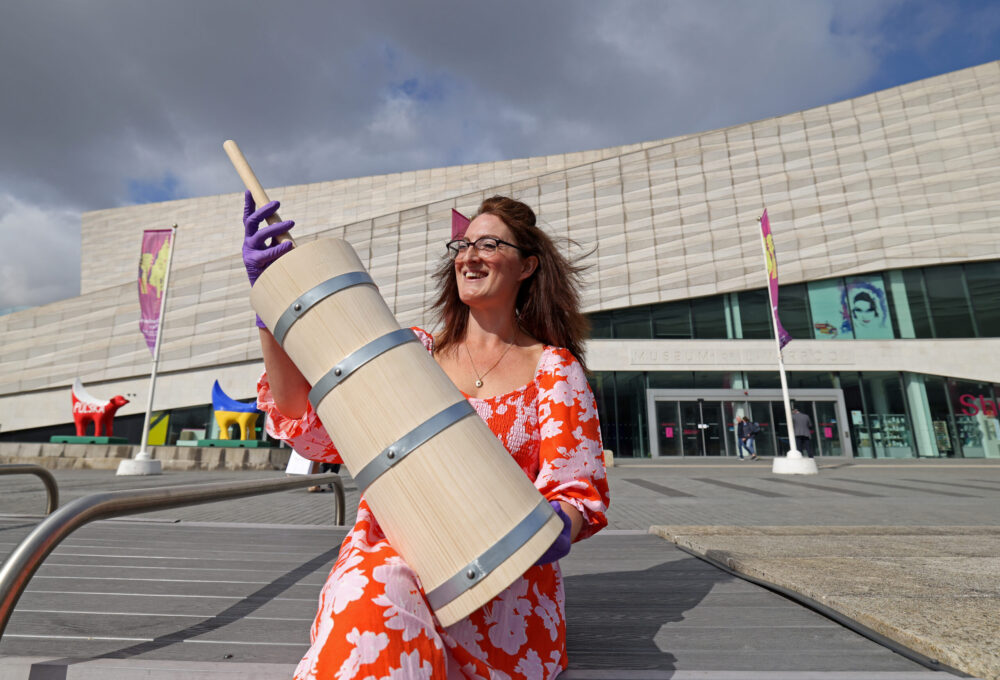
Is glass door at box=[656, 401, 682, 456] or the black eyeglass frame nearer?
the black eyeglass frame

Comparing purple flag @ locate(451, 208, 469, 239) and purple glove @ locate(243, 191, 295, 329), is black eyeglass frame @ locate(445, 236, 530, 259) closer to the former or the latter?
purple flag @ locate(451, 208, 469, 239)

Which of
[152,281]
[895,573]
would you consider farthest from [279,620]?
[152,281]

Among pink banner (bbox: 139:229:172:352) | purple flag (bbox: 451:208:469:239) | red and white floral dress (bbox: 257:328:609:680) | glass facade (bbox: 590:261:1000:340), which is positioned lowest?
red and white floral dress (bbox: 257:328:609:680)

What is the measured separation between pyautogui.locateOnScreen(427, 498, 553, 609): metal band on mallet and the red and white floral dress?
7cm

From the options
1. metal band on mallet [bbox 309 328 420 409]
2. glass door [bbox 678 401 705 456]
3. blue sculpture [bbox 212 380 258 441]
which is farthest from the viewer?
glass door [bbox 678 401 705 456]

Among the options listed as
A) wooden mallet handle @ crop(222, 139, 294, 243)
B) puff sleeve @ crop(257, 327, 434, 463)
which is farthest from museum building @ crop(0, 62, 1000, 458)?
wooden mallet handle @ crop(222, 139, 294, 243)

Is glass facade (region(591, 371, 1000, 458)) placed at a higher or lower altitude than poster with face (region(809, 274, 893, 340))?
lower

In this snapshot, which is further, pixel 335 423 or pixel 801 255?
pixel 801 255

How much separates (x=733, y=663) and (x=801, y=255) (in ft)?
93.0

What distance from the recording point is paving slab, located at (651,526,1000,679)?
1676 mm

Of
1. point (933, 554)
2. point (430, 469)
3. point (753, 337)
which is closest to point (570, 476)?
point (430, 469)

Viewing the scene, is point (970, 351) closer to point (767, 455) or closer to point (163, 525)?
point (767, 455)

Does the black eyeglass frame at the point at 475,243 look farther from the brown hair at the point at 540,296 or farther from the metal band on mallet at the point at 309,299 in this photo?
the metal band on mallet at the point at 309,299

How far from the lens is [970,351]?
76.4ft
